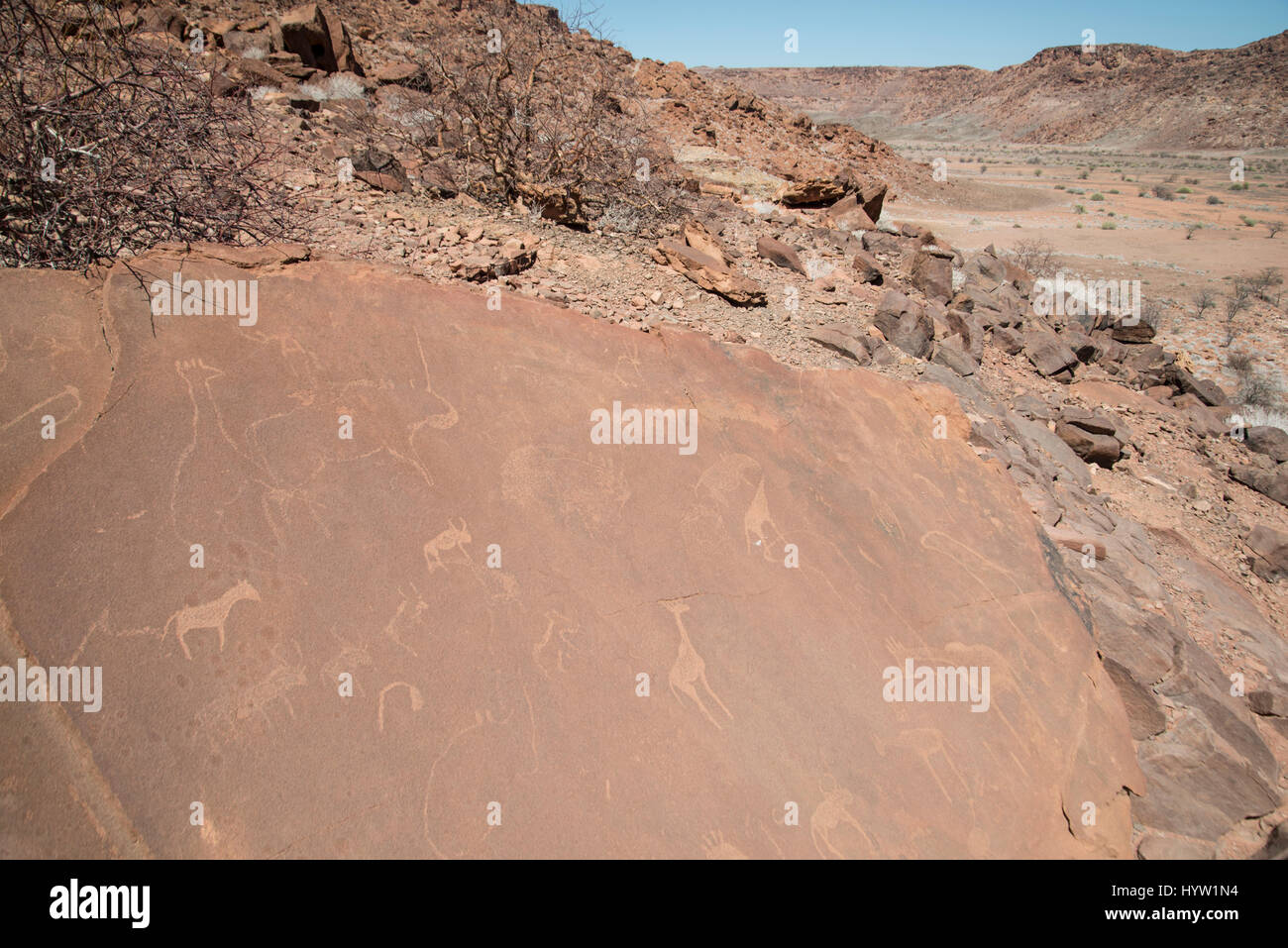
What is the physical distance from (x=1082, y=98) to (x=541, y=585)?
194 ft

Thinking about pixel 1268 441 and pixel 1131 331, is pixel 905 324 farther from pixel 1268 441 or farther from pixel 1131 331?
pixel 1131 331

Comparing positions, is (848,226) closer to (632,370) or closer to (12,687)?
(632,370)

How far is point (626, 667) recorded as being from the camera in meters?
2.11

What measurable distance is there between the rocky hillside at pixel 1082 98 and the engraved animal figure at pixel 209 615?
48201 mm

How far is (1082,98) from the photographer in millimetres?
45750

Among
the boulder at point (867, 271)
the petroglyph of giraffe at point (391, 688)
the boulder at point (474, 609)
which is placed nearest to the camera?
the boulder at point (474, 609)

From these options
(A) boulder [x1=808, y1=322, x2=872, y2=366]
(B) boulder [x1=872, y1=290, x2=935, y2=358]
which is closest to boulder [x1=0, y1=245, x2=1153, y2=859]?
(A) boulder [x1=808, y1=322, x2=872, y2=366]

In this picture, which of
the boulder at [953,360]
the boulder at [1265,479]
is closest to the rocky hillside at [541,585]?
the boulder at [953,360]

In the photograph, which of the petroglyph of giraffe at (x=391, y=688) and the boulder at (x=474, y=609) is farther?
the petroglyph of giraffe at (x=391, y=688)

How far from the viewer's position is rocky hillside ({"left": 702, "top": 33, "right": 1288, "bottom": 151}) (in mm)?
36688

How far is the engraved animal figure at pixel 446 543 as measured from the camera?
2113 mm

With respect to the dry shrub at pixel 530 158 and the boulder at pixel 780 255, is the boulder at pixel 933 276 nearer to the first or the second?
the boulder at pixel 780 255
